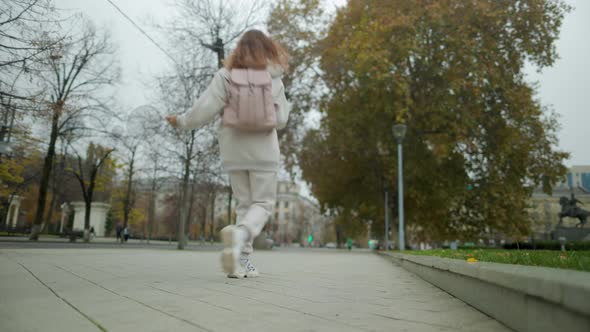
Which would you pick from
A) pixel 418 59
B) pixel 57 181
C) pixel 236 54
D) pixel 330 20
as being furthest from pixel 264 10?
pixel 57 181

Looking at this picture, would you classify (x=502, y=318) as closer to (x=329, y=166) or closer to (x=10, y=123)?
(x=10, y=123)

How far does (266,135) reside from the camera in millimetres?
4027

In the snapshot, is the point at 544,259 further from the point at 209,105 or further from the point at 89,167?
the point at 89,167

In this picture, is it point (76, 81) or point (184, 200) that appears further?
point (76, 81)

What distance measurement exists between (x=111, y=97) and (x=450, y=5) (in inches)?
717

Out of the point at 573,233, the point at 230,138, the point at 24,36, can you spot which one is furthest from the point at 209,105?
the point at 573,233

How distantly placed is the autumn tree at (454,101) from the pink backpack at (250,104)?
12.0 m

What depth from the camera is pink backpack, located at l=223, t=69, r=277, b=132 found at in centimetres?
383

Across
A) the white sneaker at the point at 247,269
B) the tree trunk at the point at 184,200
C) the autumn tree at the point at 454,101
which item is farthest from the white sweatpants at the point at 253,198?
the tree trunk at the point at 184,200

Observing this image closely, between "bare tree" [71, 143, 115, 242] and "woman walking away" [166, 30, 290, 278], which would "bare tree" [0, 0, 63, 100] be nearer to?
"woman walking away" [166, 30, 290, 278]

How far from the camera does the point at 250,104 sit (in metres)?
3.84

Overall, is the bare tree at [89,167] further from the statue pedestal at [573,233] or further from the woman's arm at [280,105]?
the statue pedestal at [573,233]

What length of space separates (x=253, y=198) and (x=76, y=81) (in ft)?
64.1

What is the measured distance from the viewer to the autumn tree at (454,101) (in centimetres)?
1608
